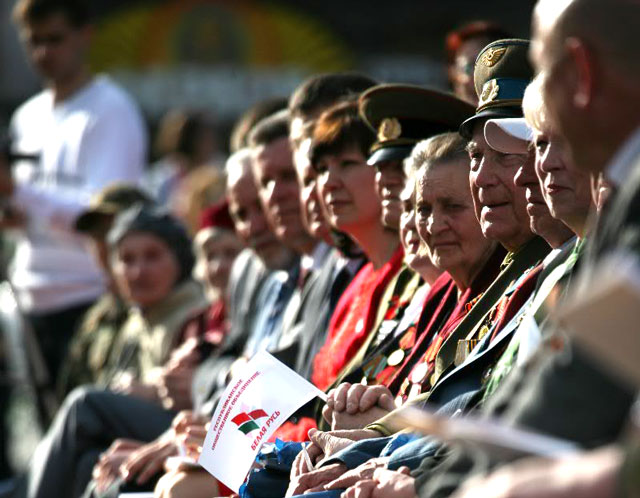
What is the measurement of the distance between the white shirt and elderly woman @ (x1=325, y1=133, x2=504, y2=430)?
3.29m

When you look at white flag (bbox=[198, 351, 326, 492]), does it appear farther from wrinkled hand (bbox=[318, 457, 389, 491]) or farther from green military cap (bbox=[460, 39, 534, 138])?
green military cap (bbox=[460, 39, 534, 138])

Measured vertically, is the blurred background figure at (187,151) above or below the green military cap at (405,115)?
below

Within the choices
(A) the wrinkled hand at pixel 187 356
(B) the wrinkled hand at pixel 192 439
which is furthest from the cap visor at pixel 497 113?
(A) the wrinkled hand at pixel 187 356

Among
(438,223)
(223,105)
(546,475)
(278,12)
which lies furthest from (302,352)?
(278,12)

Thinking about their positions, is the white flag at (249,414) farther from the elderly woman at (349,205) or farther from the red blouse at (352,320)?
the elderly woman at (349,205)

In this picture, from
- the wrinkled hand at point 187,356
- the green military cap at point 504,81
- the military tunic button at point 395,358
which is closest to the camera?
the green military cap at point 504,81

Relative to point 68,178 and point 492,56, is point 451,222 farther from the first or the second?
point 68,178

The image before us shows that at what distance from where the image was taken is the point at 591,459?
1.99 meters

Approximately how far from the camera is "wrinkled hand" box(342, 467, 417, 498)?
9.52 ft

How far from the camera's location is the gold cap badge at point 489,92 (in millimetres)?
3568

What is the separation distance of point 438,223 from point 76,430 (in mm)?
1997

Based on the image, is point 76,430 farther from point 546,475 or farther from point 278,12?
point 278,12


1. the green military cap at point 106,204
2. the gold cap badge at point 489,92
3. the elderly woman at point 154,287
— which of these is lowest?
the elderly woman at point 154,287

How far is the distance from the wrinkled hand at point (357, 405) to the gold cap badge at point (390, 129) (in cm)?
91
